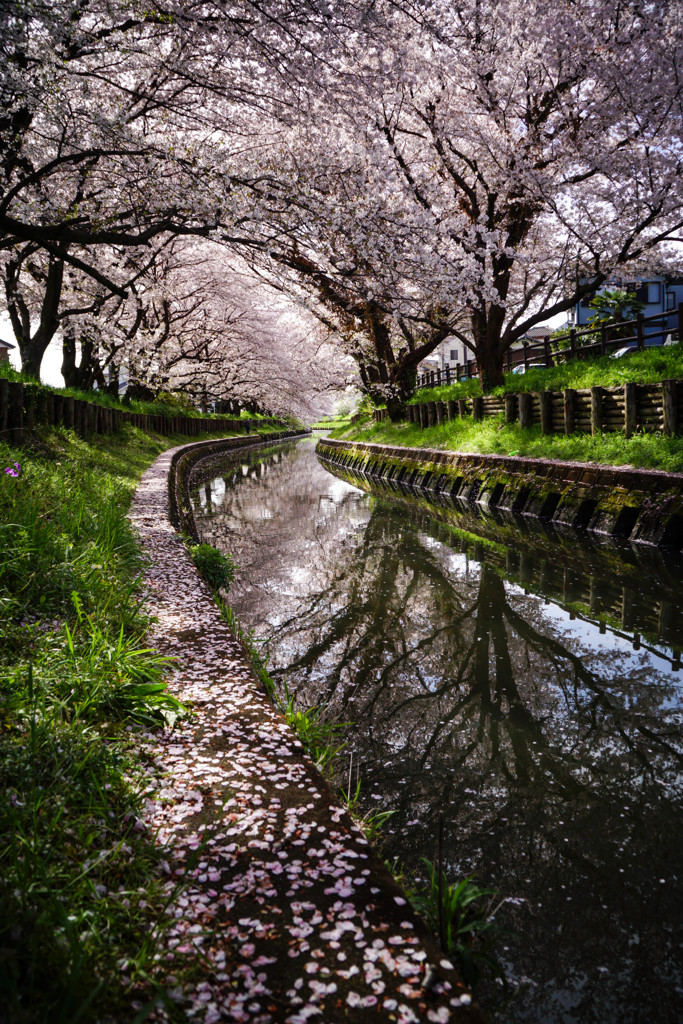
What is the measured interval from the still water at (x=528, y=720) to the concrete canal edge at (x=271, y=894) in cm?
59

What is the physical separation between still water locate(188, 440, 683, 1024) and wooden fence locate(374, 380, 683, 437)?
2354 millimetres

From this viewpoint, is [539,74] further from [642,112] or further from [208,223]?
[208,223]

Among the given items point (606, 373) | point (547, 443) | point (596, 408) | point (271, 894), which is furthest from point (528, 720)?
point (606, 373)

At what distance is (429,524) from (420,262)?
14.1 feet

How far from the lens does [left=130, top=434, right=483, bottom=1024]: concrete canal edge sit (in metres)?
1.59

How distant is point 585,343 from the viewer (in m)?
23.7

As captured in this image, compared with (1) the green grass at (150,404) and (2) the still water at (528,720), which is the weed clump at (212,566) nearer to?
(2) the still water at (528,720)

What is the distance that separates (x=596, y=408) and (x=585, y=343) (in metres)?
13.9

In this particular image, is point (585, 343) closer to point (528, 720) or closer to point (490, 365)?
point (490, 365)

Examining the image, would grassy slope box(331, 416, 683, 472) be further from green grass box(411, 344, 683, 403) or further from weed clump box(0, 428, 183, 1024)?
weed clump box(0, 428, 183, 1024)

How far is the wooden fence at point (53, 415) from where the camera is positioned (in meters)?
9.98

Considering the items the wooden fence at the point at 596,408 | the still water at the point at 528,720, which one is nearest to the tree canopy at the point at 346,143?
the wooden fence at the point at 596,408

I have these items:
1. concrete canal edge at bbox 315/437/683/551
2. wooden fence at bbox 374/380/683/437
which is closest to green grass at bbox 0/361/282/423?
concrete canal edge at bbox 315/437/683/551

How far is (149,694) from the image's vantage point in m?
3.17
